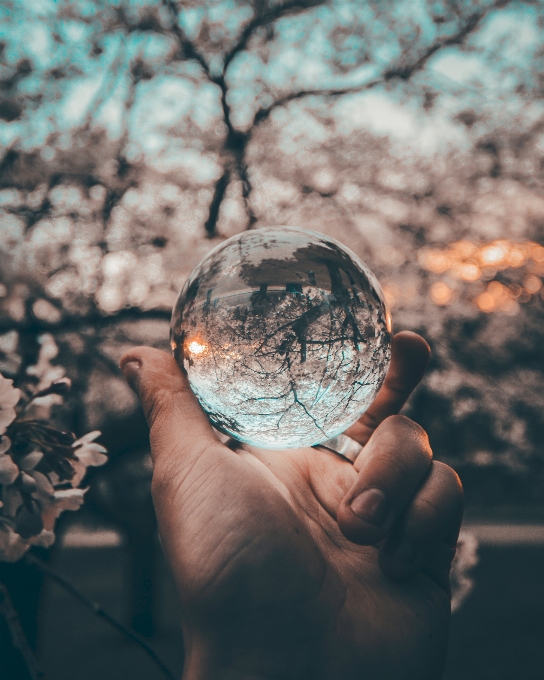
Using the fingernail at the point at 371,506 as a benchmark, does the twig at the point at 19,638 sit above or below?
below

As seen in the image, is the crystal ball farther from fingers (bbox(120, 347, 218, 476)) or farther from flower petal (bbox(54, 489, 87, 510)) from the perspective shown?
flower petal (bbox(54, 489, 87, 510))

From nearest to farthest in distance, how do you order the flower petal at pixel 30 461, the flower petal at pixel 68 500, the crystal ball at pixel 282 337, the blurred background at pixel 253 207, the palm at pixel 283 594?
the crystal ball at pixel 282 337 → the palm at pixel 283 594 → the flower petal at pixel 30 461 → the flower petal at pixel 68 500 → the blurred background at pixel 253 207

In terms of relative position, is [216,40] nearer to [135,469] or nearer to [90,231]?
[90,231]

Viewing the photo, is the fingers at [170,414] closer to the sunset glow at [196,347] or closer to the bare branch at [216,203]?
the sunset glow at [196,347]

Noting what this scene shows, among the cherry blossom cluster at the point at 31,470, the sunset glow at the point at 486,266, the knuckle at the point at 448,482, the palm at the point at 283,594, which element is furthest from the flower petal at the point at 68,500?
the sunset glow at the point at 486,266

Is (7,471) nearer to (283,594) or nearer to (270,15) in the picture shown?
(283,594)

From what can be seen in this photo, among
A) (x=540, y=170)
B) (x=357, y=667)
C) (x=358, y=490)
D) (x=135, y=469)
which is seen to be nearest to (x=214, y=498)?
(x=358, y=490)

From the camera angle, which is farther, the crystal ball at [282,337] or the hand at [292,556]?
the hand at [292,556]

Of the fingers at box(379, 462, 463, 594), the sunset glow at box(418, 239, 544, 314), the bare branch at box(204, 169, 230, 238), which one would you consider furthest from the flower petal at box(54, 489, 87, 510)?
the sunset glow at box(418, 239, 544, 314)
